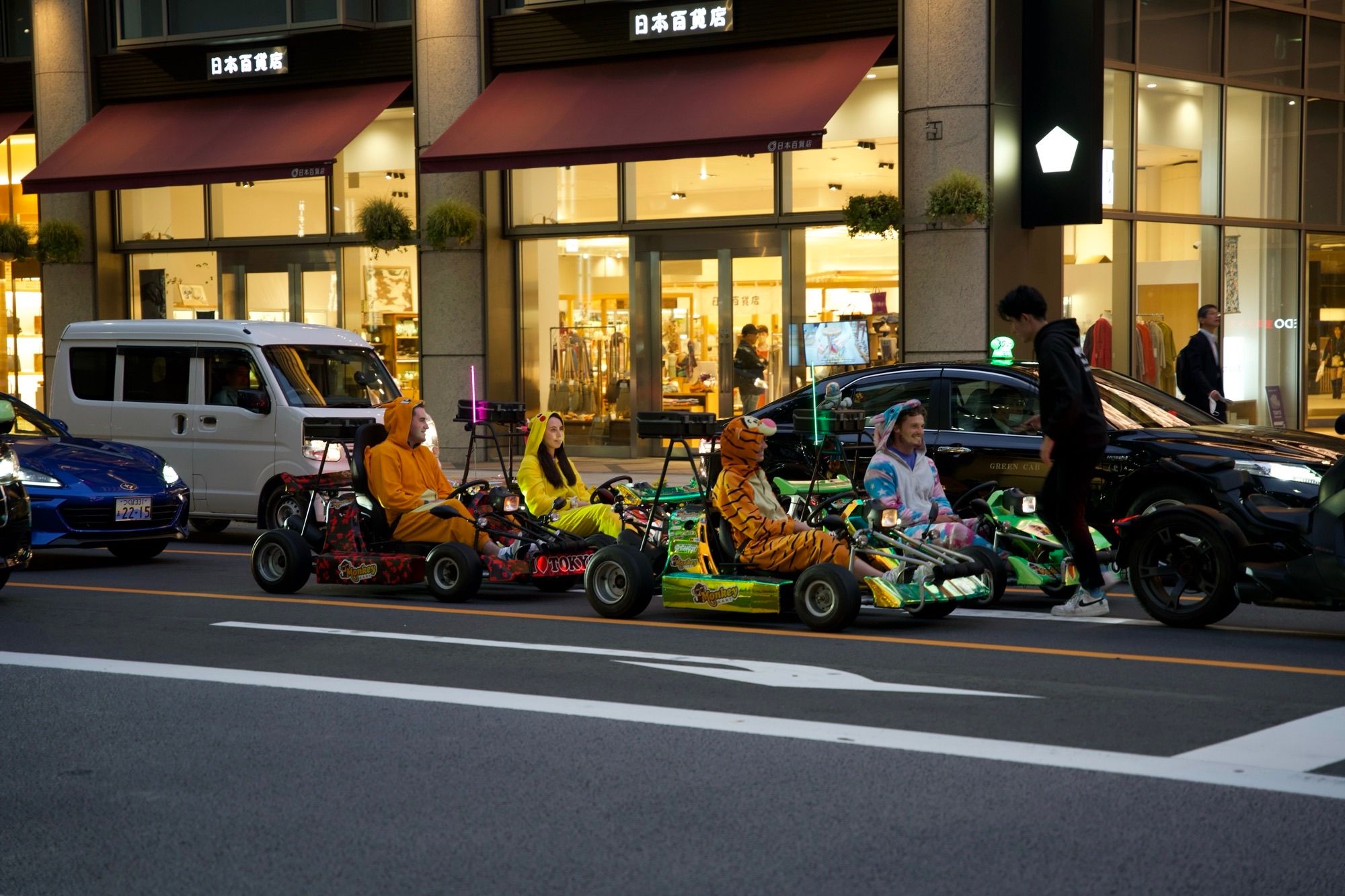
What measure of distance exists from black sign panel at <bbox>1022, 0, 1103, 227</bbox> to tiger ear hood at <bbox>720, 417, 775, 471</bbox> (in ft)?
32.6

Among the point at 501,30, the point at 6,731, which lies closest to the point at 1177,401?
the point at 6,731

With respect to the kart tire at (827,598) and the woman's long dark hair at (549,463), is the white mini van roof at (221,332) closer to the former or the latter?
the woman's long dark hair at (549,463)

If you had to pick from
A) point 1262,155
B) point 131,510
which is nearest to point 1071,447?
point 131,510

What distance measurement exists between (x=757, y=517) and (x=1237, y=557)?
2.71m

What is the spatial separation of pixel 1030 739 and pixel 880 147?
14607 mm

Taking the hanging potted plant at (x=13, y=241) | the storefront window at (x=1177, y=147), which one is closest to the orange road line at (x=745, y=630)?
the storefront window at (x=1177, y=147)

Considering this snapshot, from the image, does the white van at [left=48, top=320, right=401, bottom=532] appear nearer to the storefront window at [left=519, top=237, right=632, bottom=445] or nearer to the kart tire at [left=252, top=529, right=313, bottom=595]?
the kart tire at [left=252, top=529, right=313, bottom=595]

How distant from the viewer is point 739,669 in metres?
8.12

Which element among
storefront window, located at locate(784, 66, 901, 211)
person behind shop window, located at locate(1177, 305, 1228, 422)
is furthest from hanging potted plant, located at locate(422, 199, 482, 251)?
person behind shop window, located at locate(1177, 305, 1228, 422)

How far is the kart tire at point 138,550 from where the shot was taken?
14.0m

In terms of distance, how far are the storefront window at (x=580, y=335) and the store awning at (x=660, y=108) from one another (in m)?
2.18

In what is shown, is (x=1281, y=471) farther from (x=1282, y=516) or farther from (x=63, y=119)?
(x=63, y=119)

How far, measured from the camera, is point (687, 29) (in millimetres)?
20703

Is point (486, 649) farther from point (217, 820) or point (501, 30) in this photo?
point (501, 30)
